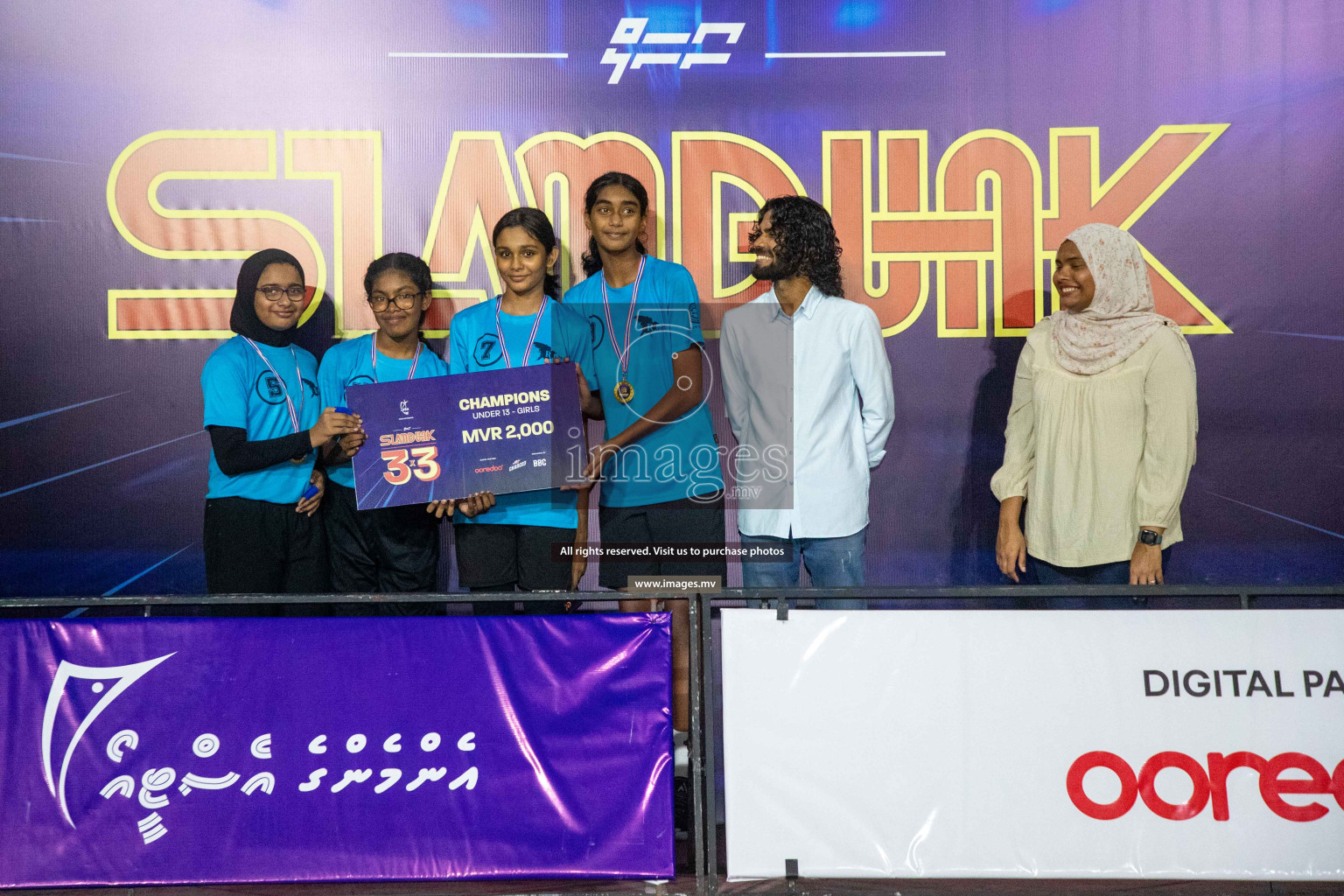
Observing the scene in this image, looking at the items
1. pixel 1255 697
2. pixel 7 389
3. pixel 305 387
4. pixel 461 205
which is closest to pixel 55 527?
pixel 7 389

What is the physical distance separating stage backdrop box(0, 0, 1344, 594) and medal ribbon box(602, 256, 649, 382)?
38 centimetres

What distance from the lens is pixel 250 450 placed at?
392 centimetres

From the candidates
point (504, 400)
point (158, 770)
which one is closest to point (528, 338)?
point (504, 400)

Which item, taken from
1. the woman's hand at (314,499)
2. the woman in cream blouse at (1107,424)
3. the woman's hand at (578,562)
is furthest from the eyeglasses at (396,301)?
the woman in cream blouse at (1107,424)

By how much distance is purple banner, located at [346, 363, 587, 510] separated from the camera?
3879 millimetres

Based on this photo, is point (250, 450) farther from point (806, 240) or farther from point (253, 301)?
point (806, 240)

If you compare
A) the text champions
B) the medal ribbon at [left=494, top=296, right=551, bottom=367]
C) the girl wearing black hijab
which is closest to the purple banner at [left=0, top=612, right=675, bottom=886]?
the girl wearing black hijab

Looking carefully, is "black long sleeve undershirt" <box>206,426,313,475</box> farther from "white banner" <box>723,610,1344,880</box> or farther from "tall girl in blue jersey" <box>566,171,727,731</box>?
"white banner" <box>723,610,1344,880</box>

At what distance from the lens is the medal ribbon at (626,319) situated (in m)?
4.12

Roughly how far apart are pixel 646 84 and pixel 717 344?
1229 millimetres

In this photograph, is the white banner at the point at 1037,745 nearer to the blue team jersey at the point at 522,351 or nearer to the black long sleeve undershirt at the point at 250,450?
the blue team jersey at the point at 522,351

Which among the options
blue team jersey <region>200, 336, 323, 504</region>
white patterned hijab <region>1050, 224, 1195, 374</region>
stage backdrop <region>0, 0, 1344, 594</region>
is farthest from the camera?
stage backdrop <region>0, 0, 1344, 594</region>

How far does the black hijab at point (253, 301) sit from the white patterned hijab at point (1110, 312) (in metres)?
3.15

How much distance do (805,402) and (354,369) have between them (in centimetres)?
187
